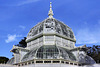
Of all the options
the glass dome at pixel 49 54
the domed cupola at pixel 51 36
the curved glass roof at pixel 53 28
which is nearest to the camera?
the glass dome at pixel 49 54

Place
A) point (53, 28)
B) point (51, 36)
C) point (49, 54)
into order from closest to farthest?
point (49, 54), point (51, 36), point (53, 28)

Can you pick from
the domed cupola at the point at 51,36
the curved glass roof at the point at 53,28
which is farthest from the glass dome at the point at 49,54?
the curved glass roof at the point at 53,28

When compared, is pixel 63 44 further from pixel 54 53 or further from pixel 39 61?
pixel 39 61

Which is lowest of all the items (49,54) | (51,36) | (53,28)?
(49,54)

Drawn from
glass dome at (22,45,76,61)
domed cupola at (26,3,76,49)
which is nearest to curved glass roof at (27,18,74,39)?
domed cupola at (26,3,76,49)

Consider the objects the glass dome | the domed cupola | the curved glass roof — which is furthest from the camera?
the curved glass roof

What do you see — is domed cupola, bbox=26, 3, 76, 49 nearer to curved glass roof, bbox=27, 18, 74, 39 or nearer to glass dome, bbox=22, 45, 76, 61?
curved glass roof, bbox=27, 18, 74, 39

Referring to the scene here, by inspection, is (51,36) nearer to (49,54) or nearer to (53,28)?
(53,28)

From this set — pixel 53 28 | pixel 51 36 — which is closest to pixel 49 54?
pixel 51 36

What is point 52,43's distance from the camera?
35.6 m

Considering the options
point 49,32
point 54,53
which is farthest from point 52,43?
point 54,53

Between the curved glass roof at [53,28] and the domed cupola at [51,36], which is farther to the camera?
the curved glass roof at [53,28]

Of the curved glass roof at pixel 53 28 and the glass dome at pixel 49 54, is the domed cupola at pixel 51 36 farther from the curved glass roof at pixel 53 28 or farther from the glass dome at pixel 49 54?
the glass dome at pixel 49 54

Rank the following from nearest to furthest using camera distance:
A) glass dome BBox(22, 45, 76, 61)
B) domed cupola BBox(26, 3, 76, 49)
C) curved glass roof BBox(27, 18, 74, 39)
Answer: glass dome BBox(22, 45, 76, 61) < domed cupola BBox(26, 3, 76, 49) < curved glass roof BBox(27, 18, 74, 39)
